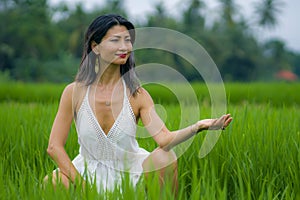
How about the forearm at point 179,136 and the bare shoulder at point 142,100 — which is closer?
the forearm at point 179,136

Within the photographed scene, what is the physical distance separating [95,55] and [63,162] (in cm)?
42

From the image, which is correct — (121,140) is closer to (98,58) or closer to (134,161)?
(134,161)

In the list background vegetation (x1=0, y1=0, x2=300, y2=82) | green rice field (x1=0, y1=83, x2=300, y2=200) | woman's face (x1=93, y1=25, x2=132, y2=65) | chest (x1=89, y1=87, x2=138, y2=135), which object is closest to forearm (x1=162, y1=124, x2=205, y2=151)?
green rice field (x1=0, y1=83, x2=300, y2=200)

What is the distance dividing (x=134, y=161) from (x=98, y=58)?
0.41 metres

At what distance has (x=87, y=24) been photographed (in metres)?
27.7

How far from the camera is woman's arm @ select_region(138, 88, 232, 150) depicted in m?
1.84

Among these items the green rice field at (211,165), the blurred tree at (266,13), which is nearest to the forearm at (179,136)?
the green rice field at (211,165)

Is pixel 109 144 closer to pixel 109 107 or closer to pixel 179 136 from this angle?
pixel 109 107

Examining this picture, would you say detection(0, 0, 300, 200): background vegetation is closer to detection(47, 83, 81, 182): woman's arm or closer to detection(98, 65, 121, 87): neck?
detection(47, 83, 81, 182): woman's arm

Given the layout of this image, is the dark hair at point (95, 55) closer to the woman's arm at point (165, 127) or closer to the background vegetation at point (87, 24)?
the woman's arm at point (165, 127)

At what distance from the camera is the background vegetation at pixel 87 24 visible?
20984 mm

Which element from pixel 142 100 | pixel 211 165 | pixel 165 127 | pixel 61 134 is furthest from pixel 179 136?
pixel 61 134

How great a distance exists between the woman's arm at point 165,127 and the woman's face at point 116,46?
6.8 inches

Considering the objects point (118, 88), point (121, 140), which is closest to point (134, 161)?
point (121, 140)
